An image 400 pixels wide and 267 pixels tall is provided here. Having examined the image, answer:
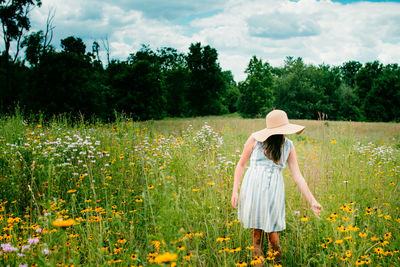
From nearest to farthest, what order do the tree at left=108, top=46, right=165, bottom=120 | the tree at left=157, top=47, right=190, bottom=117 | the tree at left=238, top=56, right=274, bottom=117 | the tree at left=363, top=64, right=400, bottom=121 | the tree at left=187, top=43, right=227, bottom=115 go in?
the tree at left=108, top=46, right=165, bottom=120 < the tree at left=363, top=64, right=400, bottom=121 < the tree at left=238, top=56, right=274, bottom=117 < the tree at left=157, top=47, right=190, bottom=117 < the tree at left=187, top=43, right=227, bottom=115

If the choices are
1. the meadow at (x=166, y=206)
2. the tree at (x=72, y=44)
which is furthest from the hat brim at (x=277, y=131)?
the tree at (x=72, y=44)

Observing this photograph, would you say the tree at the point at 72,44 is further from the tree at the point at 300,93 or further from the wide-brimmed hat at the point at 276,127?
the tree at the point at 300,93

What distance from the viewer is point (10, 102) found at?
57.2 ft

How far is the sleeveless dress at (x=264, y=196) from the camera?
2.33m

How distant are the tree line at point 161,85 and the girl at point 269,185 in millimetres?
15410

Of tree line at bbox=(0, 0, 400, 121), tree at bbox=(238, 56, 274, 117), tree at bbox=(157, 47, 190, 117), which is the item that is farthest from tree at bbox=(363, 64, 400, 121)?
tree at bbox=(157, 47, 190, 117)

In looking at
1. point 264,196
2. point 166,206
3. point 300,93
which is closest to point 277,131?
point 264,196

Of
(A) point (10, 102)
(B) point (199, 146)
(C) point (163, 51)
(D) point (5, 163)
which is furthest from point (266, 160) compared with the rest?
(C) point (163, 51)

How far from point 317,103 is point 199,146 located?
1343 inches

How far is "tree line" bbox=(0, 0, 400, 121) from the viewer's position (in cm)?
1711

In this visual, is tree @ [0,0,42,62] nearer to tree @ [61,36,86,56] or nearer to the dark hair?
tree @ [61,36,86,56]

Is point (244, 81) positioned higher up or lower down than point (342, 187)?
higher up

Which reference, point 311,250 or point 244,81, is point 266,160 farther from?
point 244,81

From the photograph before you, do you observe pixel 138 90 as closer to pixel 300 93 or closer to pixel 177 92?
pixel 177 92
